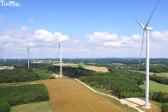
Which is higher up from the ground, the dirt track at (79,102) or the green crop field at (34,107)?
the dirt track at (79,102)

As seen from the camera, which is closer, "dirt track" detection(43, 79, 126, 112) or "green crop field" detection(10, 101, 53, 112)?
"dirt track" detection(43, 79, 126, 112)

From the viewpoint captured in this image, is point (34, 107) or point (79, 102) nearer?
point (34, 107)

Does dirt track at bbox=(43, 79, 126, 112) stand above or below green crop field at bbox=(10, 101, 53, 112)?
above

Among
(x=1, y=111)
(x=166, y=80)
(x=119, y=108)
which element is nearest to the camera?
(x=1, y=111)

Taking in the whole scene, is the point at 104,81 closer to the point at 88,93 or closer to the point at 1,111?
the point at 88,93

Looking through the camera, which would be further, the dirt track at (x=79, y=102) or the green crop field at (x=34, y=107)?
the green crop field at (x=34, y=107)

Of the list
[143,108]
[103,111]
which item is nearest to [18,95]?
[103,111]

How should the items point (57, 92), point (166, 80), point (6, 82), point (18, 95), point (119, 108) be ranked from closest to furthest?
point (119, 108), point (18, 95), point (57, 92), point (6, 82), point (166, 80)

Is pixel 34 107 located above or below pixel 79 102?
below
